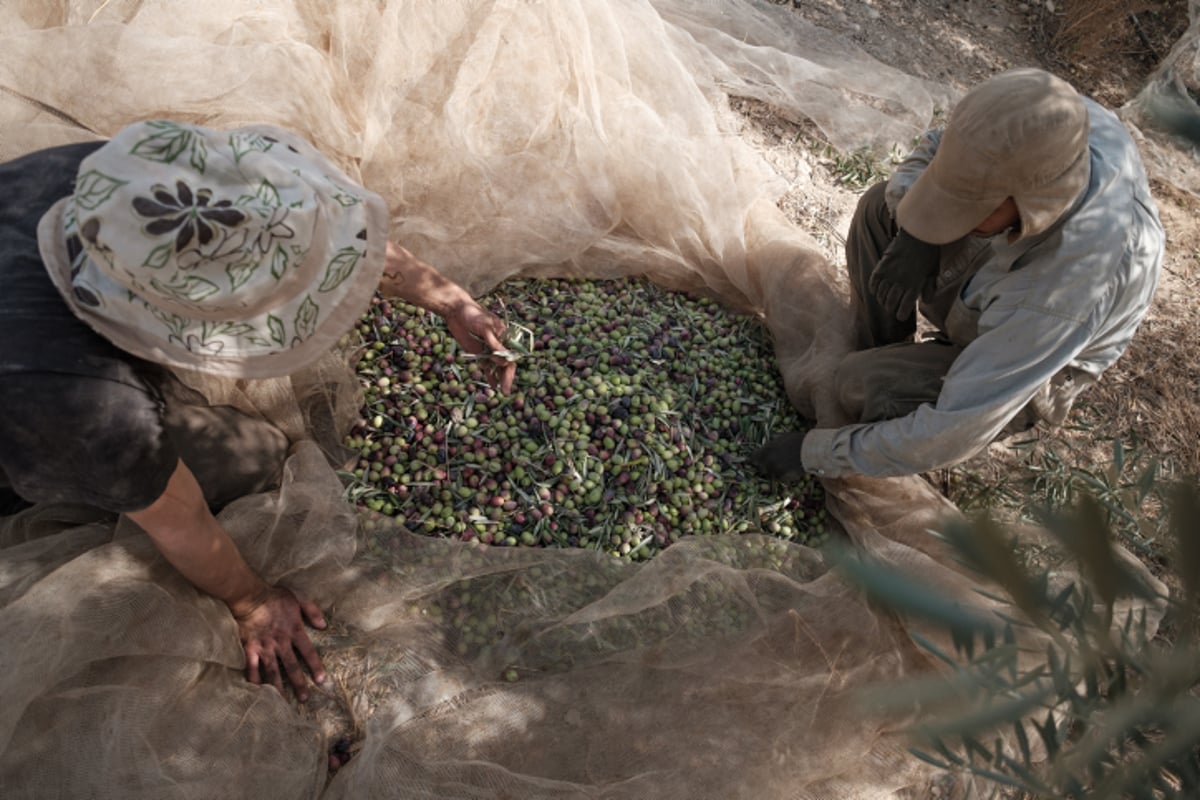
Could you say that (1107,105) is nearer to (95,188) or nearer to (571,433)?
(571,433)

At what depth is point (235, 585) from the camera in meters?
2.05

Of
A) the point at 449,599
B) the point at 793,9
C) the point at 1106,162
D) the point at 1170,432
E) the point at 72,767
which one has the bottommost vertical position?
the point at 72,767

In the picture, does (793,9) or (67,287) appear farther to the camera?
(793,9)

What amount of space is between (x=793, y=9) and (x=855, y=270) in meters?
2.44

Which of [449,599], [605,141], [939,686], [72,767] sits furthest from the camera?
[605,141]

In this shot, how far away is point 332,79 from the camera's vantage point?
2750mm

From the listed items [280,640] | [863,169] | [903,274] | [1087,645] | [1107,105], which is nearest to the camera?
[1087,645]

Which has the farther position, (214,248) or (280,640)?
(280,640)

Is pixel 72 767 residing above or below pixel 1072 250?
below

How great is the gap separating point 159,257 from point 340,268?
334 millimetres

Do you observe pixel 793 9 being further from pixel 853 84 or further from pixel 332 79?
pixel 332 79

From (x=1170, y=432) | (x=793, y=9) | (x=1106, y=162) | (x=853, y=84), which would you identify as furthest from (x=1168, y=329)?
(x=793, y=9)

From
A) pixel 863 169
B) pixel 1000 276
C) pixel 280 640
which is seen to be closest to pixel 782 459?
pixel 1000 276

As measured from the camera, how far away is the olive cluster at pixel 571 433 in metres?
2.48
